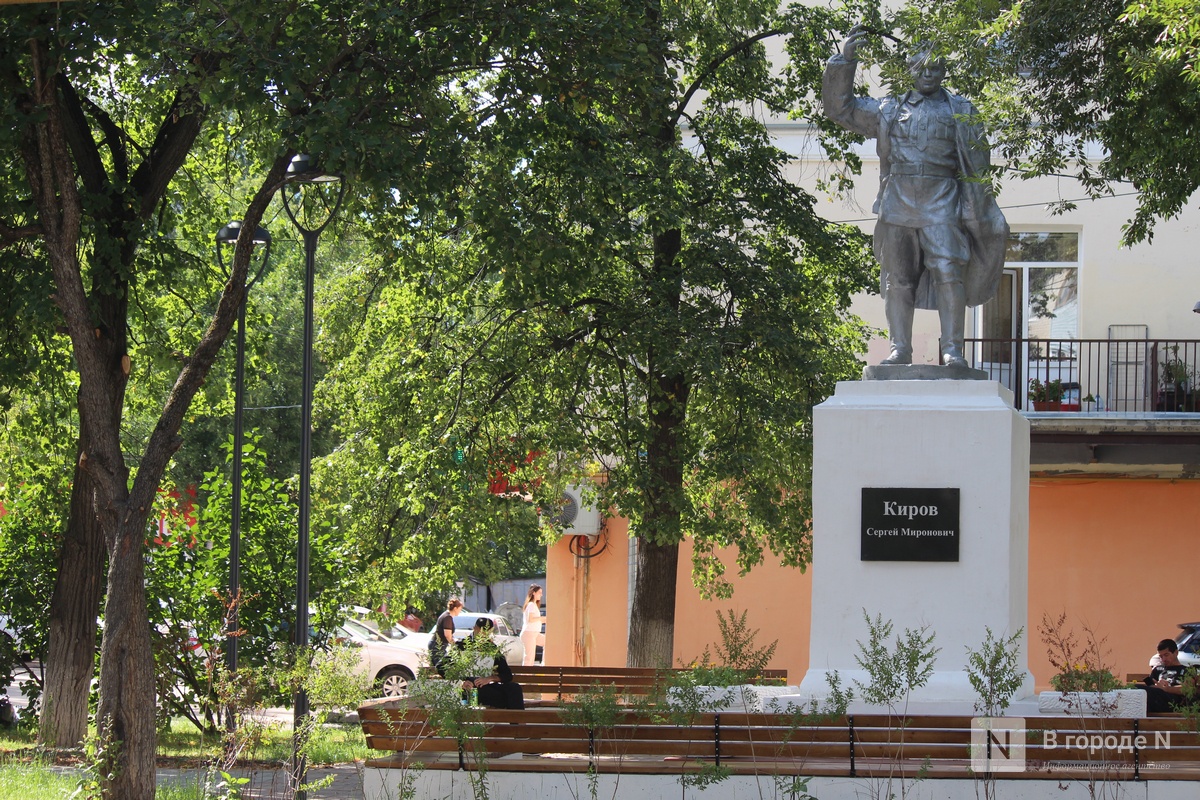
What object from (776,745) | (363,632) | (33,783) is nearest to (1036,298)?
(363,632)

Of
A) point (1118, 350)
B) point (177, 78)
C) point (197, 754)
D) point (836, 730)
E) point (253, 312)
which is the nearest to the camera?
point (836, 730)

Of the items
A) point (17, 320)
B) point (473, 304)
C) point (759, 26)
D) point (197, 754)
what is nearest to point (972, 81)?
point (759, 26)

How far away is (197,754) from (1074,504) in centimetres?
1282

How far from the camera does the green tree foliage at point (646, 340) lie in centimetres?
1383

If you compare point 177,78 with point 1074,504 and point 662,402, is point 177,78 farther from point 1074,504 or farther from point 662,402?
point 1074,504

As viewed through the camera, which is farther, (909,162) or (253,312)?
(253,312)

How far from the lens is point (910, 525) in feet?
32.9

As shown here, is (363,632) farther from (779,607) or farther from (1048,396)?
(1048,396)

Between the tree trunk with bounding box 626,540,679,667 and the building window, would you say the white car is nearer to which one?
the tree trunk with bounding box 626,540,679,667

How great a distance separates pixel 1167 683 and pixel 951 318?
4.14 m

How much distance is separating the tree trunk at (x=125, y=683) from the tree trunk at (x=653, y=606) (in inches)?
282

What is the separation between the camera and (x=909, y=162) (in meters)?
10.7

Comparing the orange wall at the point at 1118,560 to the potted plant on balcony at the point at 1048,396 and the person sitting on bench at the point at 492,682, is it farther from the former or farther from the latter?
the person sitting on bench at the point at 492,682

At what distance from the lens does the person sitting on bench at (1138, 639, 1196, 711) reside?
986 cm
